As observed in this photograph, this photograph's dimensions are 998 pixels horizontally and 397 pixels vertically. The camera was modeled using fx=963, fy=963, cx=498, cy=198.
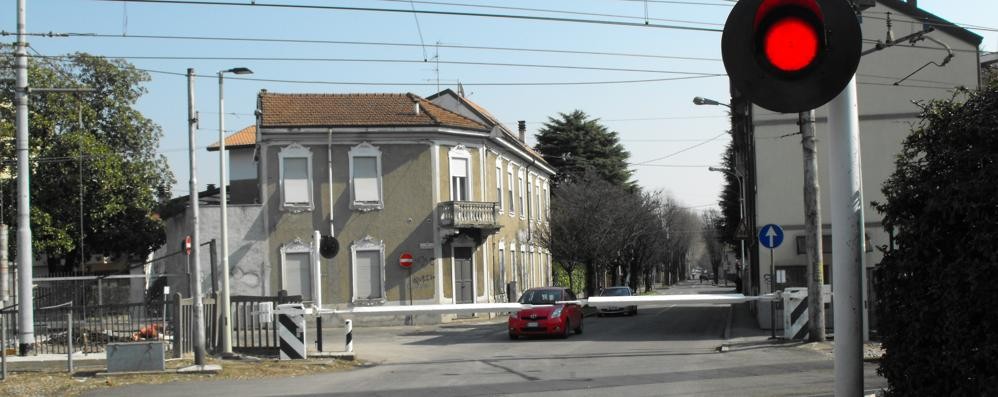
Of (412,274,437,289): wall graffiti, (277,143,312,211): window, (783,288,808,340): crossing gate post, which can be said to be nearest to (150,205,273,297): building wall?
(277,143,312,211): window

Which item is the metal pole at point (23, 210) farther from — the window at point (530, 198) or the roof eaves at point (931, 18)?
the window at point (530, 198)

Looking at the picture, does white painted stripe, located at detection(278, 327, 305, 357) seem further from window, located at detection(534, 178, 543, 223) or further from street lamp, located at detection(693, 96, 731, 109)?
window, located at detection(534, 178, 543, 223)

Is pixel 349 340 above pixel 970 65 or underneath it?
underneath

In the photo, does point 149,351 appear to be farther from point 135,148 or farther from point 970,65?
point 135,148

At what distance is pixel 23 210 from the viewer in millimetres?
18562

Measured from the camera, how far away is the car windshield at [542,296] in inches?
1078

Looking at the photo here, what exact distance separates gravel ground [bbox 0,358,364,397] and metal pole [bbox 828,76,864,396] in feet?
42.8

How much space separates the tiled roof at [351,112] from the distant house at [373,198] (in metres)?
0.05

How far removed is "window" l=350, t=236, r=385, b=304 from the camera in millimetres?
37438

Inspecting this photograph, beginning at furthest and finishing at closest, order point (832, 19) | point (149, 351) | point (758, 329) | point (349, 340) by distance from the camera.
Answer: point (758, 329) < point (349, 340) < point (149, 351) < point (832, 19)

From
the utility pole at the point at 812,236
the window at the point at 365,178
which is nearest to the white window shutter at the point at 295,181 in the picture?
the window at the point at 365,178

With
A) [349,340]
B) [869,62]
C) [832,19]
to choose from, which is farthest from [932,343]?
[869,62]

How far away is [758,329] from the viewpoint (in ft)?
87.8

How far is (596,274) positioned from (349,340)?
119ft
